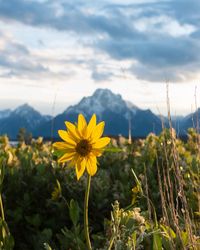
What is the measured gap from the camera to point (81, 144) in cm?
246

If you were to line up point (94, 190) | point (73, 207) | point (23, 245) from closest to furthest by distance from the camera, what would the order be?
point (73, 207) < point (23, 245) < point (94, 190)

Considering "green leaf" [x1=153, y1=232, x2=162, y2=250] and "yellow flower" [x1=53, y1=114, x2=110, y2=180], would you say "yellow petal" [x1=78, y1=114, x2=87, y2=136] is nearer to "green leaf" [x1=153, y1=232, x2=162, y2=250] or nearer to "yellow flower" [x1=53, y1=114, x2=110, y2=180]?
"yellow flower" [x1=53, y1=114, x2=110, y2=180]

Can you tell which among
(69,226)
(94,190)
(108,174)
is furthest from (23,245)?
(108,174)

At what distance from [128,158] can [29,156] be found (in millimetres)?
1089

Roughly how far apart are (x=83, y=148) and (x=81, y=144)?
21 mm

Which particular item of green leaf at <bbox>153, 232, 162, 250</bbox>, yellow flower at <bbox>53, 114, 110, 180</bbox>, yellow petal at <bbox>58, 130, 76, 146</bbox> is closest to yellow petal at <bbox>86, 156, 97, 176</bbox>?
yellow flower at <bbox>53, 114, 110, 180</bbox>

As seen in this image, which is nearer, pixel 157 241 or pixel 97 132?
pixel 97 132

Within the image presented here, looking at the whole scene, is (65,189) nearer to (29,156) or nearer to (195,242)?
(29,156)

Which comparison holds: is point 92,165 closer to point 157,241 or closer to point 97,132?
point 97,132

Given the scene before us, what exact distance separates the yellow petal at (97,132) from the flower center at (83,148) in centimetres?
3

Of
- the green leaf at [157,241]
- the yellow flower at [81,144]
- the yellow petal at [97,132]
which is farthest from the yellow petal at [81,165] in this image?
the green leaf at [157,241]

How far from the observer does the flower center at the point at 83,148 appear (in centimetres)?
244

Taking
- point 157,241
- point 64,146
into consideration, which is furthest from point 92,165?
point 157,241

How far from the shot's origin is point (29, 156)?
583cm
